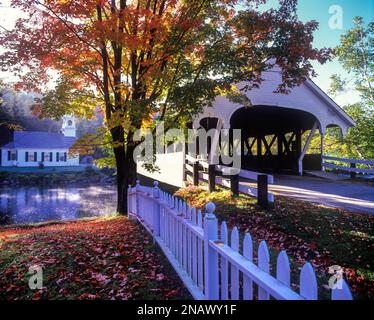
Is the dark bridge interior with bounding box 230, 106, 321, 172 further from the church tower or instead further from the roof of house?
the church tower

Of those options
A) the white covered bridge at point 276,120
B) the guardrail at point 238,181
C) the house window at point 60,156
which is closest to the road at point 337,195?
the guardrail at point 238,181

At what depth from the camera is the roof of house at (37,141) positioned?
159ft

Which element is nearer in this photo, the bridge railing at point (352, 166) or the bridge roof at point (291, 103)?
the bridge roof at point (291, 103)

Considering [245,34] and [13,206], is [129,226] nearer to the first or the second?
[245,34]

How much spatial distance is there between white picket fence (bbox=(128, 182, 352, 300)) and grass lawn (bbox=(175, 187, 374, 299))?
171 centimetres

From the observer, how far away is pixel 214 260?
3.14 m

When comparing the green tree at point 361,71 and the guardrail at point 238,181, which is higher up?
the green tree at point 361,71

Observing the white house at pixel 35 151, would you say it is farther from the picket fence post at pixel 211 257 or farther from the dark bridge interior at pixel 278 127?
the picket fence post at pixel 211 257

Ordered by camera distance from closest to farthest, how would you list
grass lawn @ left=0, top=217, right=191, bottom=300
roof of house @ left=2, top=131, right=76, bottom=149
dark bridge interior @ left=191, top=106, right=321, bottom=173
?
grass lawn @ left=0, top=217, right=191, bottom=300
dark bridge interior @ left=191, top=106, right=321, bottom=173
roof of house @ left=2, top=131, right=76, bottom=149

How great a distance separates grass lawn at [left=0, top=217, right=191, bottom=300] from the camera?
4203mm

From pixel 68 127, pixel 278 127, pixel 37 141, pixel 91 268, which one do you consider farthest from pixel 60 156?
pixel 91 268

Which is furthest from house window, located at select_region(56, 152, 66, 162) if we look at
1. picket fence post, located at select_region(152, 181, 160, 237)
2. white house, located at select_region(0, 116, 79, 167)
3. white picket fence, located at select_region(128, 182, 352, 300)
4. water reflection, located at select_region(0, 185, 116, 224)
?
picket fence post, located at select_region(152, 181, 160, 237)

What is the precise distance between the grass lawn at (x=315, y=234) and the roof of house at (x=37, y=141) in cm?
4978

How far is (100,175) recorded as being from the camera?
43750mm
